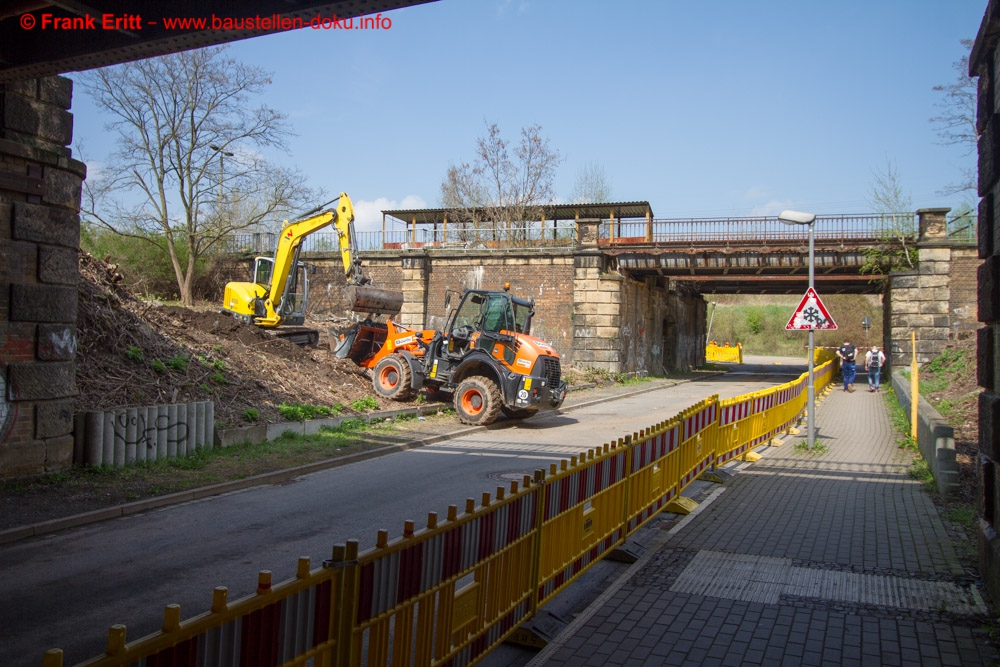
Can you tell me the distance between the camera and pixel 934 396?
19453mm

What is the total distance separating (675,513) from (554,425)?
8.27 meters

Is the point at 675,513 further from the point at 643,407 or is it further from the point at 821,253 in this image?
the point at 821,253

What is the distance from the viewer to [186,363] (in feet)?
45.5

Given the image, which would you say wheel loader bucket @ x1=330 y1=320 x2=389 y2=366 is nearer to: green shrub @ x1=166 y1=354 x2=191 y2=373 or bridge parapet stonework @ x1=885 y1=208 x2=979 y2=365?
green shrub @ x1=166 y1=354 x2=191 y2=373

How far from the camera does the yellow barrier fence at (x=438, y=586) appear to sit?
99.7 inches

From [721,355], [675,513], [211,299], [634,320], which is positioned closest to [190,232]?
[211,299]

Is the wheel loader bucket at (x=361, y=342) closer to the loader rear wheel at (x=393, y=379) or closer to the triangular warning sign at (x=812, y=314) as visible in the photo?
the loader rear wheel at (x=393, y=379)

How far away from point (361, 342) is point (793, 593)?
15.7 m

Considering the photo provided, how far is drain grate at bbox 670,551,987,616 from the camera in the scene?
20.0 ft

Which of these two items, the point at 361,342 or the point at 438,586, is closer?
the point at 438,586

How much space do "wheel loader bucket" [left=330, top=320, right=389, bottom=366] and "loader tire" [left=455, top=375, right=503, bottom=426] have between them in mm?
4612

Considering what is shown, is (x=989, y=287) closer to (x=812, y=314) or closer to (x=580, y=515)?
(x=580, y=515)

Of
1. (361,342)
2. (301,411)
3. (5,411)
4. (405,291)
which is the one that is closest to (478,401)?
(301,411)

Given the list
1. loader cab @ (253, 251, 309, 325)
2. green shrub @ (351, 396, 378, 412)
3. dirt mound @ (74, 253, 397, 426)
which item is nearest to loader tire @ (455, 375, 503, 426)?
green shrub @ (351, 396, 378, 412)
